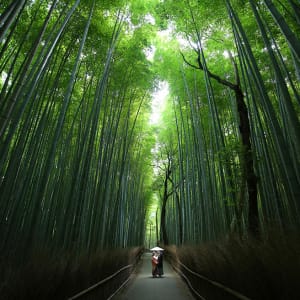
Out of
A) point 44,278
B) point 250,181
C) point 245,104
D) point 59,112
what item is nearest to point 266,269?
point 44,278

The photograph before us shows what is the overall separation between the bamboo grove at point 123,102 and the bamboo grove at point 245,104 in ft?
0.09

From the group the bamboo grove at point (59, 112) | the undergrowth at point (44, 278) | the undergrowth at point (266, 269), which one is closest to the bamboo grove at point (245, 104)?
the undergrowth at point (266, 269)

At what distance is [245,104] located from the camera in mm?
4641

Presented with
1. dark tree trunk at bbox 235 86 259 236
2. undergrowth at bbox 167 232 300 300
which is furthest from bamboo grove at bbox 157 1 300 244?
undergrowth at bbox 167 232 300 300

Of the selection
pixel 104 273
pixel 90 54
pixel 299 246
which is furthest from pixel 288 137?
pixel 90 54

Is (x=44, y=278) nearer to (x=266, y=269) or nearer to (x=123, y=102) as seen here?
(x=266, y=269)

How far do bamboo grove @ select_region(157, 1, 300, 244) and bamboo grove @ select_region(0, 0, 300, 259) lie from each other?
0.03 meters

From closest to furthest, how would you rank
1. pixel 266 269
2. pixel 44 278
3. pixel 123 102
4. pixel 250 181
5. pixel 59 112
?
1. pixel 266 269
2. pixel 44 278
3. pixel 250 181
4. pixel 59 112
5. pixel 123 102

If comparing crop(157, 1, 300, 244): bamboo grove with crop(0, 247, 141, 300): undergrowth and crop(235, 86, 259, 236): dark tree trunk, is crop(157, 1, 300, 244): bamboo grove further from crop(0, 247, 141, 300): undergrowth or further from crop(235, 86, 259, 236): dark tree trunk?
crop(0, 247, 141, 300): undergrowth

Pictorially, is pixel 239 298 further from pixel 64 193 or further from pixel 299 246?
pixel 64 193

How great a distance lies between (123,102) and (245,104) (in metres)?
3.24

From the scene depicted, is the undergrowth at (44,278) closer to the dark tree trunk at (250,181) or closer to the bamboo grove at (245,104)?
the bamboo grove at (245,104)

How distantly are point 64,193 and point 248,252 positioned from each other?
206 inches

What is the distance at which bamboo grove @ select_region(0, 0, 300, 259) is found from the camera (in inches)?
119
